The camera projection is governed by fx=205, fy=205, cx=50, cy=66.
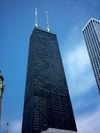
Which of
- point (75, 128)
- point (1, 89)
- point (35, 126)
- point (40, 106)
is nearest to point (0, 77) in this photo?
point (1, 89)

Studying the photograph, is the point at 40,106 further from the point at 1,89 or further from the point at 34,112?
the point at 1,89

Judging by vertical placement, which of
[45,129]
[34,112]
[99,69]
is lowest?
[45,129]

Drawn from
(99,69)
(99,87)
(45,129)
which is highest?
(99,69)

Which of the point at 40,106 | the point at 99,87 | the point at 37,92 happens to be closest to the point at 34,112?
the point at 40,106

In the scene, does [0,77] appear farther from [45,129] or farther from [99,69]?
[99,69]

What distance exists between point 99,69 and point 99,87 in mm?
18509

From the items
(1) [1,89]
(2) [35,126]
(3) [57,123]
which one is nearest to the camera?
(1) [1,89]

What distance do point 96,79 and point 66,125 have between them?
172 ft

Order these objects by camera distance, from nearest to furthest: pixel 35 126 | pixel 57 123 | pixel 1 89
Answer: pixel 1 89 → pixel 35 126 → pixel 57 123

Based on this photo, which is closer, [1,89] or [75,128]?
[1,89]

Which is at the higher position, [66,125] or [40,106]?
[40,106]

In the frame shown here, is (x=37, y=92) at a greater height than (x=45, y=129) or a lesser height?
greater

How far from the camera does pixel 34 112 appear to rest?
181750 mm

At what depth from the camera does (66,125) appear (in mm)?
191500
